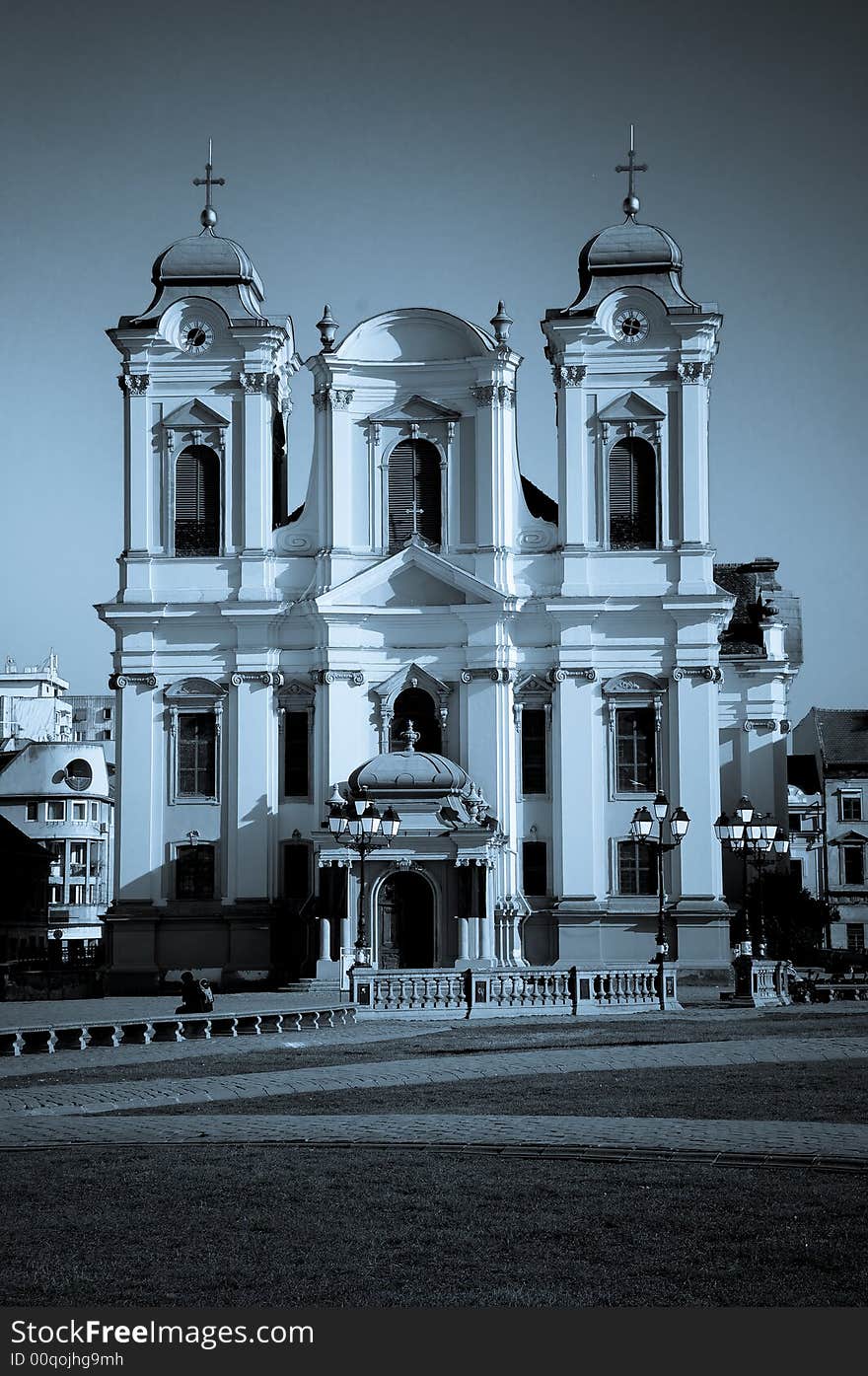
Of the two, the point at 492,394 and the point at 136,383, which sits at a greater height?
the point at 136,383

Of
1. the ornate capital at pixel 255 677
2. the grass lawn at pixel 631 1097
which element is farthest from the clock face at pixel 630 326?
the grass lawn at pixel 631 1097

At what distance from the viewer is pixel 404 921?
54.0 m

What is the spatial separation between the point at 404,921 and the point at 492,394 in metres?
15.8

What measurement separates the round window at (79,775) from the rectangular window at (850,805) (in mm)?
39913

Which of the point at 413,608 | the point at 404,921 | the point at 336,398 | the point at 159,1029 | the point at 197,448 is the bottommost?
the point at 159,1029

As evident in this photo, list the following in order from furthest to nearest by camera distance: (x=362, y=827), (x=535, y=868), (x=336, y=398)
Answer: (x=336, y=398) < (x=535, y=868) < (x=362, y=827)

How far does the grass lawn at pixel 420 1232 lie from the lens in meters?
11.8

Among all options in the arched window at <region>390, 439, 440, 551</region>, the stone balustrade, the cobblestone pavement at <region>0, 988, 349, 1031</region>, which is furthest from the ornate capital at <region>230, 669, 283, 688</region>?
the stone balustrade

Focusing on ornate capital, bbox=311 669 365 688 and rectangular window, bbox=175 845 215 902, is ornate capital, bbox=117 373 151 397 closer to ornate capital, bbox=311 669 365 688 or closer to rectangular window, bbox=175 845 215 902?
ornate capital, bbox=311 669 365 688

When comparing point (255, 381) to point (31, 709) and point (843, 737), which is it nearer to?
point (843, 737)

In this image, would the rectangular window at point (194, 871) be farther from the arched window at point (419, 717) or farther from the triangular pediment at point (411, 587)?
the triangular pediment at point (411, 587)

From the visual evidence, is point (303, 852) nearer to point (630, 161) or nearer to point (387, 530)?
point (387, 530)

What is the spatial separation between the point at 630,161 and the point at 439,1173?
4828 centimetres

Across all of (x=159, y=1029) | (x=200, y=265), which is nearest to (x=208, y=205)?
(x=200, y=265)
